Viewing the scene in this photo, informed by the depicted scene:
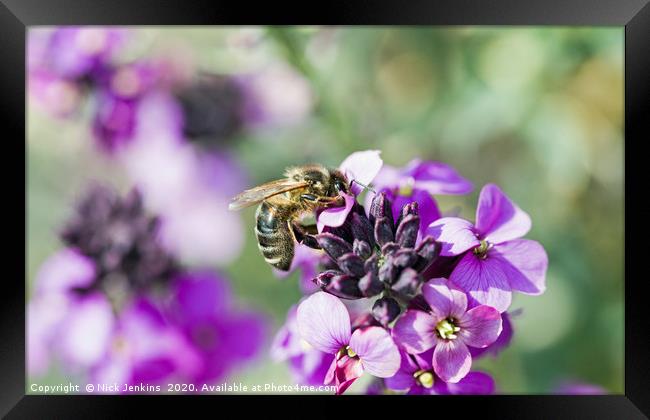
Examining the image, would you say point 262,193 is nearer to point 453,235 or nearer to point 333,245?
point 333,245

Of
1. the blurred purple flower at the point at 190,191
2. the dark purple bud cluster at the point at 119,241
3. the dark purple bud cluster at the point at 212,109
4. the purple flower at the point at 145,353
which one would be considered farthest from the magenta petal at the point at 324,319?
the dark purple bud cluster at the point at 212,109

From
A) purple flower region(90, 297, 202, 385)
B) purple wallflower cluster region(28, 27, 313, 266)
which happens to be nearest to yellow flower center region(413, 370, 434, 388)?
purple flower region(90, 297, 202, 385)

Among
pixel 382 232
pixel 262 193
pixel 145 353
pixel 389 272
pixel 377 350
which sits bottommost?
pixel 145 353

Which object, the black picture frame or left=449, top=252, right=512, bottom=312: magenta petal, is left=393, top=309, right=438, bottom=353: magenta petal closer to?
left=449, top=252, right=512, bottom=312: magenta petal

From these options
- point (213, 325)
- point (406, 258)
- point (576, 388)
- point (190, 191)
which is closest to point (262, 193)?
point (406, 258)

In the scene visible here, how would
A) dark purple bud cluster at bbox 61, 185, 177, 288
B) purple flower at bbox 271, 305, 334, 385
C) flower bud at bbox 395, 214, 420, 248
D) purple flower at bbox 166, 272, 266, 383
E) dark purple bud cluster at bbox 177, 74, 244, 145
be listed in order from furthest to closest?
dark purple bud cluster at bbox 177, 74, 244, 145, dark purple bud cluster at bbox 61, 185, 177, 288, purple flower at bbox 166, 272, 266, 383, purple flower at bbox 271, 305, 334, 385, flower bud at bbox 395, 214, 420, 248

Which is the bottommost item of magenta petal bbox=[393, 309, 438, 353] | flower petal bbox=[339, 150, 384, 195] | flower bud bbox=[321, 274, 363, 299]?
magenta petal bbox=[393, 309, 438, 353]

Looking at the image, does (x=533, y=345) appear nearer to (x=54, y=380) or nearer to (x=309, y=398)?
(x=309, y=398)

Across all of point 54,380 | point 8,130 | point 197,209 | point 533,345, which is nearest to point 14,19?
point 8,130
